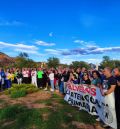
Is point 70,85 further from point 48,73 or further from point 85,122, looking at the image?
point 48,73

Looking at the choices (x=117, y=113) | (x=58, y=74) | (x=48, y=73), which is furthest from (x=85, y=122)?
(x=48, y=73)

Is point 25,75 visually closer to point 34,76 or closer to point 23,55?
point 34,76

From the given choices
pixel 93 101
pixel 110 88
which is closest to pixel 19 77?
pixel 93 101

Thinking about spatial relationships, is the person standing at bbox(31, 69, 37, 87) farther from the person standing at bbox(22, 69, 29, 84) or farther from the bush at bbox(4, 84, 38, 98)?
the bush at bbox(4, 84, 38, 98)

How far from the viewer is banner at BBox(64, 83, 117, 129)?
31.2 feet

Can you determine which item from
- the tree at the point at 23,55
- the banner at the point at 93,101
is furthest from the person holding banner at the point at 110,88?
the tree at the point at 23,55

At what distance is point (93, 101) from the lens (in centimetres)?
1173

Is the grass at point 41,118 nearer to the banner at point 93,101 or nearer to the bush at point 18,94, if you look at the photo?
the banner at point 93,101

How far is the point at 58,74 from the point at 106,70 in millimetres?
13974

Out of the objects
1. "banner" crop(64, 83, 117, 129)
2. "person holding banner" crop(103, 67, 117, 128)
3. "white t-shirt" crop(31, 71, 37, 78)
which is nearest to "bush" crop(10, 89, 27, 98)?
"banner" crop(64, 83, 117, 129)

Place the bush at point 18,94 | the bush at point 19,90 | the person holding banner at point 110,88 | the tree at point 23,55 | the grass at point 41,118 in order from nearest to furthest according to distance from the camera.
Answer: the person holding banner at point 110,88 → the grass at point 41,118 → the bush at point 18,94 → the bush at point 19,90 → the tree at point 23,55

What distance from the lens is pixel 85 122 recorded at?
10.5 metres

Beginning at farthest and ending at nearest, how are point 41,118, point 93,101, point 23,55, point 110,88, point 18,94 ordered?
point 23,55 → point 18,94 → point 93,101 → point 41,118 → point 110,88

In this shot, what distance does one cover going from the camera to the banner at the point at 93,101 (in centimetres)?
950
